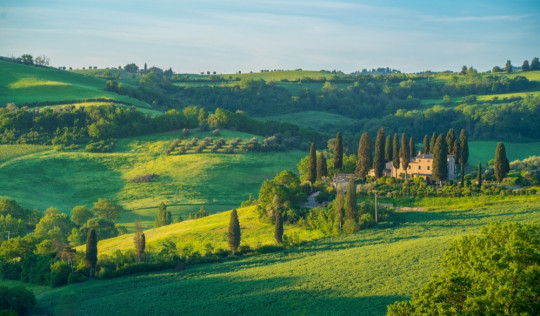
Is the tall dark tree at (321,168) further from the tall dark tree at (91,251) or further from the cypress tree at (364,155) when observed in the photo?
the tall dark tree at (91,251)

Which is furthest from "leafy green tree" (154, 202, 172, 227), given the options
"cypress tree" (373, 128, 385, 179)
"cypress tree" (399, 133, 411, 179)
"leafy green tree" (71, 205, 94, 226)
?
"cypress tree" (399, 133, 411, 179)

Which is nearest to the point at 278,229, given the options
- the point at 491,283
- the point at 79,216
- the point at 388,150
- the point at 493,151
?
the point at 388,150

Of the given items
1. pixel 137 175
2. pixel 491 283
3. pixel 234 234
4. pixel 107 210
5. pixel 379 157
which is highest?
pixel 379 157

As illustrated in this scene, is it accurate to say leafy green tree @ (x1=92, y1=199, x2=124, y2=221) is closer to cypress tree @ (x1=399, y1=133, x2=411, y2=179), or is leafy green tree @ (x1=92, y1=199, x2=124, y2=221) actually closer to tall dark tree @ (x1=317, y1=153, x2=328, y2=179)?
tall dark tree @ (x1=317, y1=153, x2=328, y2=179)

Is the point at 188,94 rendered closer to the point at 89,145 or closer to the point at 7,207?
the point at 89,145

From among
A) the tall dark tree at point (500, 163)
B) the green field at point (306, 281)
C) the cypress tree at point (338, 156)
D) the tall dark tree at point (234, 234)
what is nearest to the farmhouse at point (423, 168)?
the tall dark tree at point (500, 163)

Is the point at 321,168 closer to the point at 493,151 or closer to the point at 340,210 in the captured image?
the point at 340,210

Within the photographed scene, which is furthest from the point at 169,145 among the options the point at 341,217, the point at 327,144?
the point at 341,217
